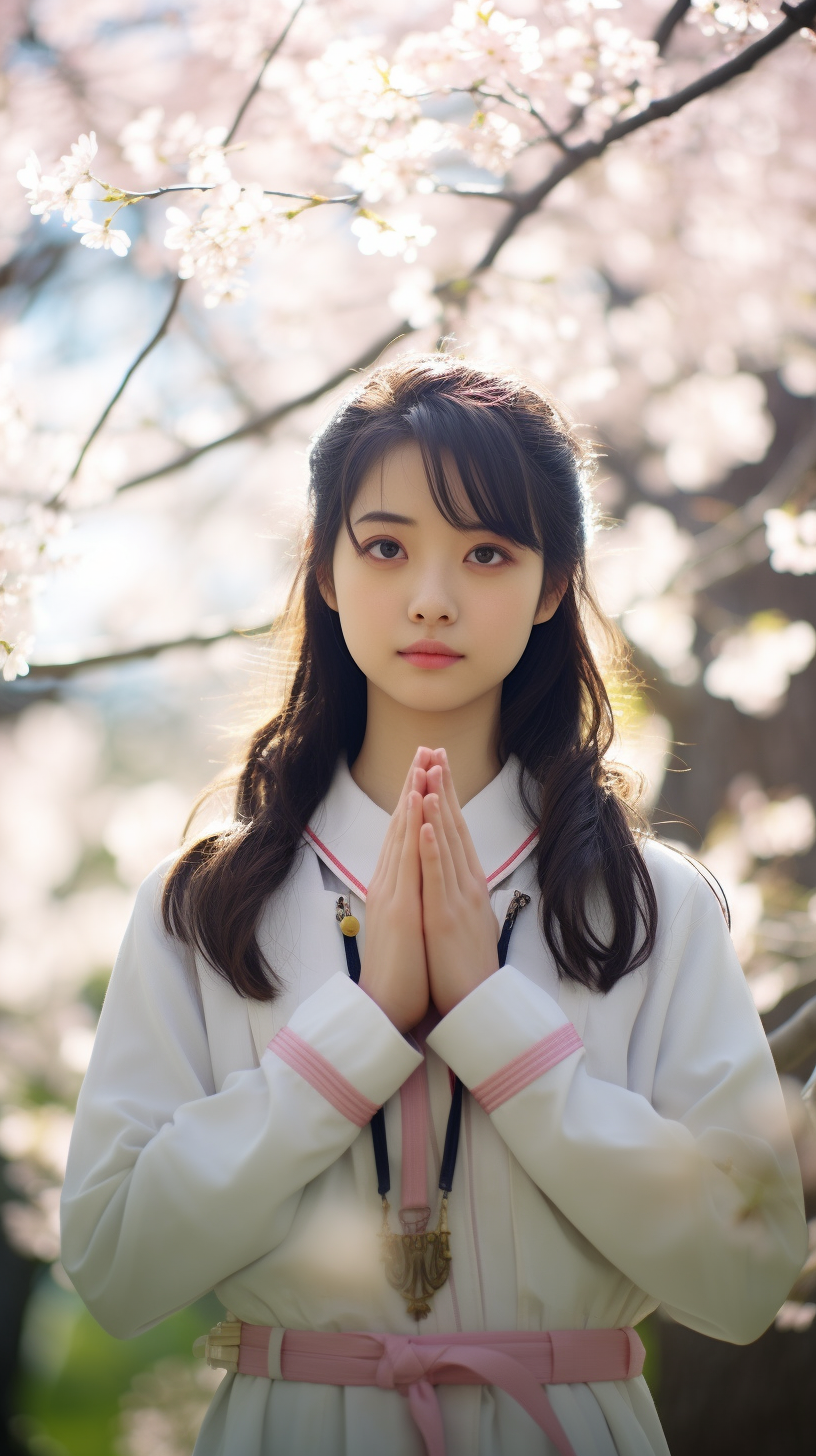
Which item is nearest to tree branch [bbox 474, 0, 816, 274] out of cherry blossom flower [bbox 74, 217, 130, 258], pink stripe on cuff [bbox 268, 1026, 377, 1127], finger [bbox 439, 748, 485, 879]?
cherry blossom flower [bbox 74, 217, 130, 258]

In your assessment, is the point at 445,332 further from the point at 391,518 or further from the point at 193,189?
the point at 391,518

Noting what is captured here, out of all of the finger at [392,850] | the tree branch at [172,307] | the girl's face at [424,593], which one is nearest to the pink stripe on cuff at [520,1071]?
the finger at [392,850]

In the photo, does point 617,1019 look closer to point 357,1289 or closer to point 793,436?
point 357,1289

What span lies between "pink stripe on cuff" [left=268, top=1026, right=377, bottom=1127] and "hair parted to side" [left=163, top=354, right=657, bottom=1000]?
127mm

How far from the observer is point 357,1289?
1242mm

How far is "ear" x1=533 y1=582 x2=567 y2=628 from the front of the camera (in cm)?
156

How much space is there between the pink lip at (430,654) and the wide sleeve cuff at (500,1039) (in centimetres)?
38

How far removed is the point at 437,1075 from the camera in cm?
133

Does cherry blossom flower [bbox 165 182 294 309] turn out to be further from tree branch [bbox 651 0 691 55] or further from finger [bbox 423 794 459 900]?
finger [bbox 423 794 459 900]

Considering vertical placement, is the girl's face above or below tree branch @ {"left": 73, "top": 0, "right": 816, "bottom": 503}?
below

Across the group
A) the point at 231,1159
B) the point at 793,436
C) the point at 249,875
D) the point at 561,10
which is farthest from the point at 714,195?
the point at 231,1159

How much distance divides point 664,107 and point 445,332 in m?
0.74

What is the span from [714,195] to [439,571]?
3.56m

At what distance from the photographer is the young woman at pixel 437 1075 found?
1.22m
